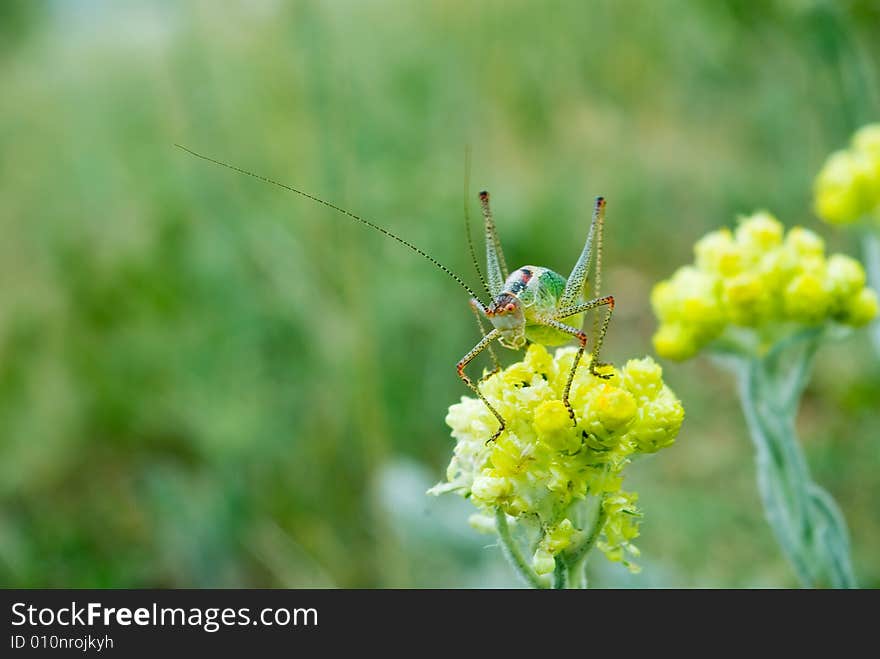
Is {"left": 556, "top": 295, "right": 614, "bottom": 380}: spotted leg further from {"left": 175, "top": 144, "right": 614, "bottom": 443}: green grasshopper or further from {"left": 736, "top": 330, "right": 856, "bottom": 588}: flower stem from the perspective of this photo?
{"left": 736, "top": 330, "right": 856, "bottom": 588}: flower stem

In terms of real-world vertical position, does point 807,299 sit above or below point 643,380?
above

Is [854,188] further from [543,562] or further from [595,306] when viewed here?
[543,562]

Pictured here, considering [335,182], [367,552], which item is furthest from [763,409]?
[367,552]

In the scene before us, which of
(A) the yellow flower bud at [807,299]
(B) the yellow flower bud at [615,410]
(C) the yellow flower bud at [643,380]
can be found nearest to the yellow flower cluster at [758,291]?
(A) the yellow flower bud at [807,299]

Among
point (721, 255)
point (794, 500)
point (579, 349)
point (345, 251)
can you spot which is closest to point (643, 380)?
point (579, 349)

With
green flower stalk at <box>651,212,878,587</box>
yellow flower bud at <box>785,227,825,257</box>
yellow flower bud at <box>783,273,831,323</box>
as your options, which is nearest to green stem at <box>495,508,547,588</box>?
green flower stalk at <box>651,212,878,587</box>

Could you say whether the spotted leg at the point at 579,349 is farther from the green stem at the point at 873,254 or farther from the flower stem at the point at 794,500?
the green stem at the point at 873,254
